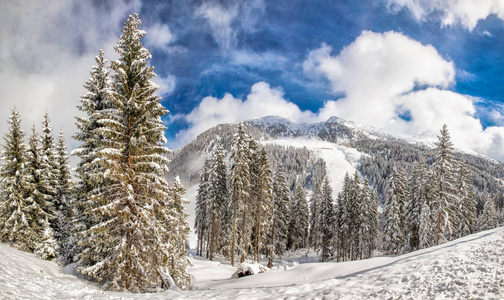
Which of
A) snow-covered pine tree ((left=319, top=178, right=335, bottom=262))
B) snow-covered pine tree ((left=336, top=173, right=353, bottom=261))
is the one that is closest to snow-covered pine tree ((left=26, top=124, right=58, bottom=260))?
snow-covered pine tree ((left=336, top=173, right=353, bottom=261))

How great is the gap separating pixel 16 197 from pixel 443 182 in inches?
1572

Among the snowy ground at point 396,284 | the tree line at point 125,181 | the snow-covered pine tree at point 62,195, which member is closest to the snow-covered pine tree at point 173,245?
the tree line at point 125,181

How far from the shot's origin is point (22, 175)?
70.6 feet

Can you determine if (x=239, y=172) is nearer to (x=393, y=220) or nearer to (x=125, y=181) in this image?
(x=125, y=181)

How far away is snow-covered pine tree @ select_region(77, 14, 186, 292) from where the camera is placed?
1216 centimetres

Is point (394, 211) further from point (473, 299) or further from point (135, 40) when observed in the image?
point (135, 40)

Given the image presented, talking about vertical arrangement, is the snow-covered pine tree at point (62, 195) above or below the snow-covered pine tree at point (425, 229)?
above

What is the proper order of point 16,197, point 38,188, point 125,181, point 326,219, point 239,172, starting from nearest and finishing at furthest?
point 125,181
point 16,197
point 38,188
point 239,172
point 326,219

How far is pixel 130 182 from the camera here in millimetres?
13211

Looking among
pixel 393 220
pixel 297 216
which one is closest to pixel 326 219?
pixel 297 216

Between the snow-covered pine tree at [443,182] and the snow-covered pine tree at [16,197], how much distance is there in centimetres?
3826

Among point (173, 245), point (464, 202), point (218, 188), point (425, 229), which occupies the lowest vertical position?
point (425, 229)

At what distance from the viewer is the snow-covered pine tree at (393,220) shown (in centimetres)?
3869

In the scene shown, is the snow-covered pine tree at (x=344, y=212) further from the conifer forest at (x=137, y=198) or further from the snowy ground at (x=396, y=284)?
the snowy ground at (x=396, y=284)
